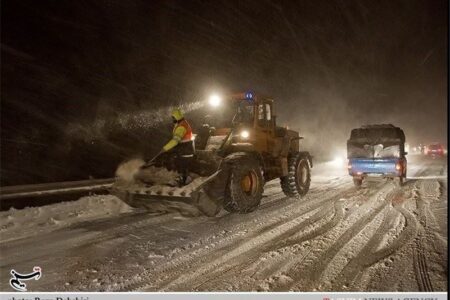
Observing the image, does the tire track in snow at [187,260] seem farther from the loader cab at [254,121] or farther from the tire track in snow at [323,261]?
the loader cab at [254,121]

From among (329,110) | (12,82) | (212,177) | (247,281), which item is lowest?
(247,281)

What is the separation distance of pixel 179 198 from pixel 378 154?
24.2ft

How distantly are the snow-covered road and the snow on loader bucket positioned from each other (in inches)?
11.9

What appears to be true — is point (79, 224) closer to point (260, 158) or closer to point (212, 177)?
point (212, 177)

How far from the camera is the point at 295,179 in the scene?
8.93m

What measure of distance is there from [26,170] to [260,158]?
65.0 ft

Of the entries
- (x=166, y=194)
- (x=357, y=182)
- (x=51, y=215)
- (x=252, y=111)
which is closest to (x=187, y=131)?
(x=166, y=194)

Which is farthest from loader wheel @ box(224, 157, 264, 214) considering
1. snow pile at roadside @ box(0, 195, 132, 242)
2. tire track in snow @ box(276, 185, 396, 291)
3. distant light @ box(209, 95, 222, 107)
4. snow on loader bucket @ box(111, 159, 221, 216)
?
snow pile at roadside @ box(0, 195, 132, 242)

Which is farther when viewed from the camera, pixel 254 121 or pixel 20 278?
pixel 254 121

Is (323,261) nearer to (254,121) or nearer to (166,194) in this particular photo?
(166,194)

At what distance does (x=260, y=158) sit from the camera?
7.80m

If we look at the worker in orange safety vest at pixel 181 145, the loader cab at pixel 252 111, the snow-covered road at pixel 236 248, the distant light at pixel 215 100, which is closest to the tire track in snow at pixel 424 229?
the snow-covered road at pixel 236 248

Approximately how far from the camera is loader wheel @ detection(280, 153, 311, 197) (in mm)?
8914

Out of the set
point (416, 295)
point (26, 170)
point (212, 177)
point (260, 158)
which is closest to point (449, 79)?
point (416, 295)
